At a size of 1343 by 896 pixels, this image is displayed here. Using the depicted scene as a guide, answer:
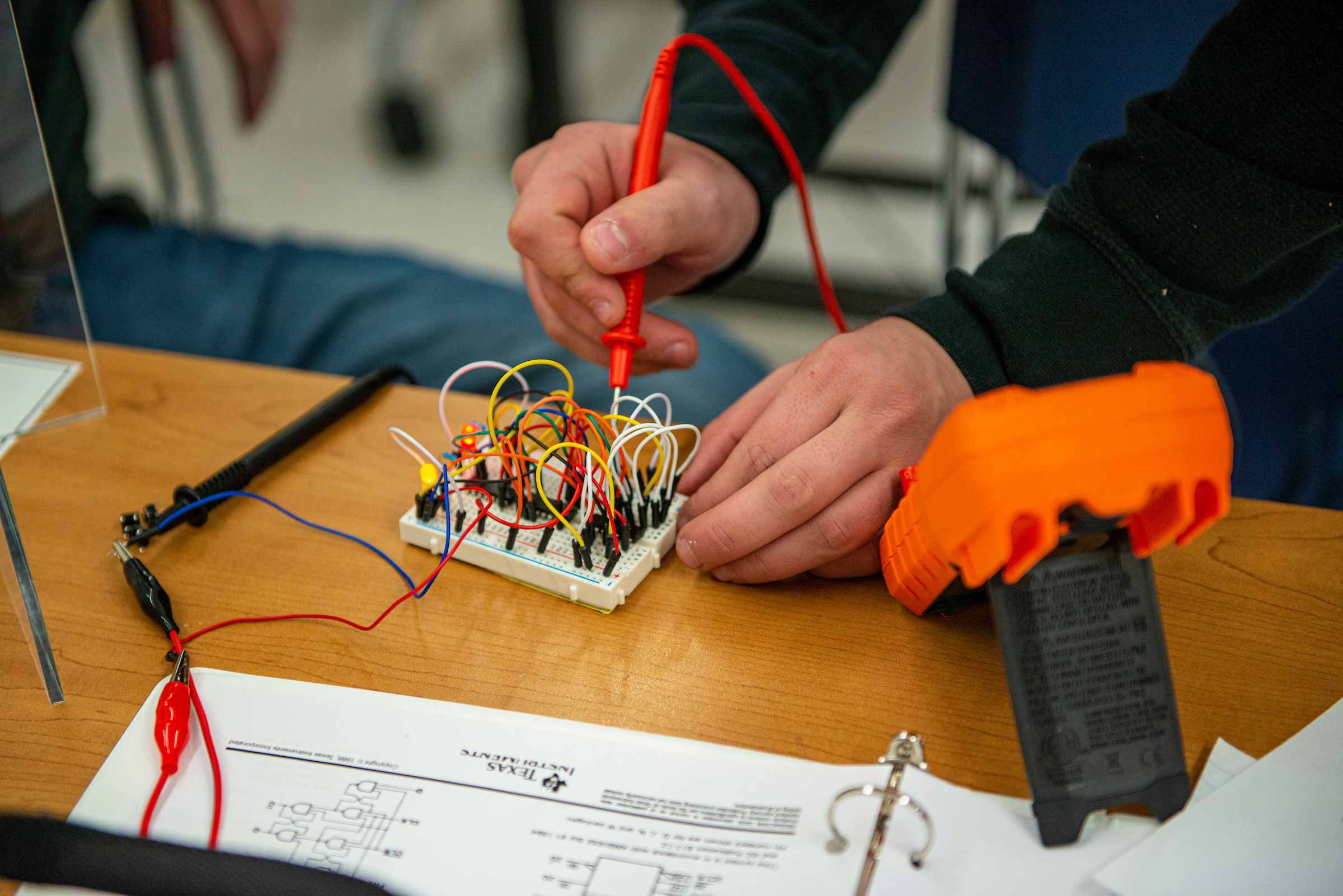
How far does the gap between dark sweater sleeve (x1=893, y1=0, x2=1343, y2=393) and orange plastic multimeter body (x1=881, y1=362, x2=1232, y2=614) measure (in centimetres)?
24

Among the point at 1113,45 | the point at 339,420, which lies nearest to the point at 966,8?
the point at 1113,45

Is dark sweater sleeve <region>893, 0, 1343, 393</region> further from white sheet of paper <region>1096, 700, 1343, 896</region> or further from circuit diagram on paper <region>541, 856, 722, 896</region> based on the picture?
circuit diagram on paper <region>541, 856, 722, 896</region>

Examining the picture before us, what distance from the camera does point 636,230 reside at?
0.75 meters

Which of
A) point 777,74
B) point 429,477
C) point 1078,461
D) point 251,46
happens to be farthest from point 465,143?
point 1078,461

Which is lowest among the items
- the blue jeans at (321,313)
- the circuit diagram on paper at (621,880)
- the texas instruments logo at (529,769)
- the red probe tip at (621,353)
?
the blue jeans at (321,313)

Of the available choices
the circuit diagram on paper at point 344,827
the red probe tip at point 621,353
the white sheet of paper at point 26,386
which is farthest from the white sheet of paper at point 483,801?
the white sheet of paper at point 26,386

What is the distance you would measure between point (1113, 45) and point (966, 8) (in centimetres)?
27

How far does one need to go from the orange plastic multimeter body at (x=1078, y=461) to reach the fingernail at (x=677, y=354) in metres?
0.39

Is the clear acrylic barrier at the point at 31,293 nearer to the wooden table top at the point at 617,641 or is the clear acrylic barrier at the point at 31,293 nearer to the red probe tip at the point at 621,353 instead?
the wooden table top at the point at 617,641

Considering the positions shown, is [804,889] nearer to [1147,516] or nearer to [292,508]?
[1147,516]

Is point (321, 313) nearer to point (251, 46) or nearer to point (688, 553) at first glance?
point (251, 46)

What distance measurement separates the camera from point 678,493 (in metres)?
0.73

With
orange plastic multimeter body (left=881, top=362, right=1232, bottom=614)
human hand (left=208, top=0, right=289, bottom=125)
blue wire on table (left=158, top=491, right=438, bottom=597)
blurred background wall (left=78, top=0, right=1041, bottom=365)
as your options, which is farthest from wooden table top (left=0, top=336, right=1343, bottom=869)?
blurred background wall (left=78, top=0, right=1041, bottom=365)

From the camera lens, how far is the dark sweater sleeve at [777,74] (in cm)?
94
